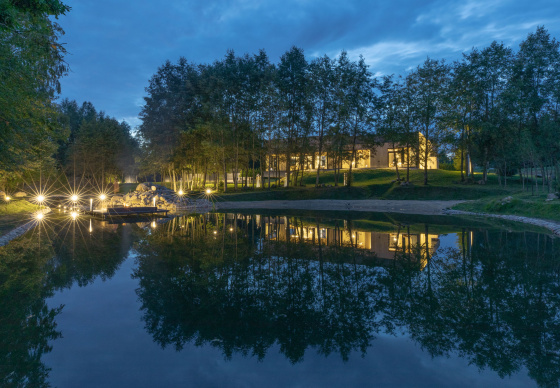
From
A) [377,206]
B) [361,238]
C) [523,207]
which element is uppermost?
[523,207]

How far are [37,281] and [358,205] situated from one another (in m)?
30.4

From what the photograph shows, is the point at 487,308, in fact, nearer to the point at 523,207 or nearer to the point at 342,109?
the point at 523,207

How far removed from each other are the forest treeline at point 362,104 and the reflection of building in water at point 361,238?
26051 millimetres

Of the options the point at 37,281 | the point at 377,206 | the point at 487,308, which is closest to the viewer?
the point at 487,308

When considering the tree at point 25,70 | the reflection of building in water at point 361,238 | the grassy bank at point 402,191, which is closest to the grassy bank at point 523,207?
the grassy bank at point 402,191

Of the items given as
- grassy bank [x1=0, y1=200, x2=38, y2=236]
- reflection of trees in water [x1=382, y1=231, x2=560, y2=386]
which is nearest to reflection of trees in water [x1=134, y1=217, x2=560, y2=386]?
reflection of trees in water [x1=382, y1=231, x2=560, y2=386]

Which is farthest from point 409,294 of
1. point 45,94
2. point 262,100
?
point 262,100

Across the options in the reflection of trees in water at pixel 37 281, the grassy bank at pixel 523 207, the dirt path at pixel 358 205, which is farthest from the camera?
the dirt path at pixel 358 205

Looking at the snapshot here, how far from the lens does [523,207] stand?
2462 cm

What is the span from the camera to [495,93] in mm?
42188

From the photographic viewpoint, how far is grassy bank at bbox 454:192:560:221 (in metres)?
21.8

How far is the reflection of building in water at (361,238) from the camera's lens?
13664 millimetres

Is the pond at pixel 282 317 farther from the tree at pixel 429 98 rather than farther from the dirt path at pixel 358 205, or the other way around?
the tree at pixel 429 98

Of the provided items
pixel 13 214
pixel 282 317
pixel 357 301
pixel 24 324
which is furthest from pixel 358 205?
pixel 24 324
